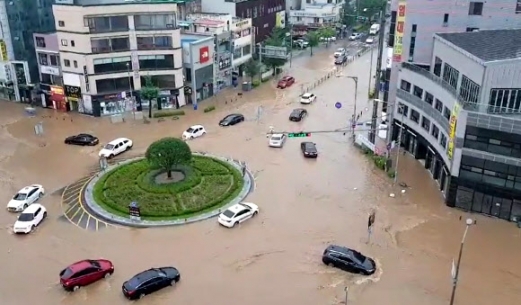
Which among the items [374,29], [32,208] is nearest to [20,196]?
[32,208]

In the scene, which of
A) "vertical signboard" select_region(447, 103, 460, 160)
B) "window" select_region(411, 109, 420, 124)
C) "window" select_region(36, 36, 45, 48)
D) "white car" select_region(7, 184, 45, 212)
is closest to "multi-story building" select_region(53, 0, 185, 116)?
"window" select_region(36, 36, 45, 48)

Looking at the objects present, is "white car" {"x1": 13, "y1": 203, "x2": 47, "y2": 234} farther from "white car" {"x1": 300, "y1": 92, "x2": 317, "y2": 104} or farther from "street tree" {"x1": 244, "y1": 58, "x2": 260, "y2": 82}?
"street tree" {"x1": 244, "y1": 58, "x2": 260, "y2": 82}

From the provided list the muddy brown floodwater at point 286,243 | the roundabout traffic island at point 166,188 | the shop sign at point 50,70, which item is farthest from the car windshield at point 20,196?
the shop sign at point 50,70

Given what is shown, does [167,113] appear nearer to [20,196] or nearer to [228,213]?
[20,196]

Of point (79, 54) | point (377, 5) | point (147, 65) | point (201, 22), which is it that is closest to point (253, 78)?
point (201, 22)

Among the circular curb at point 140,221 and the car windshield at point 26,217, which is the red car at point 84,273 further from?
the car windshield at point 26,217
